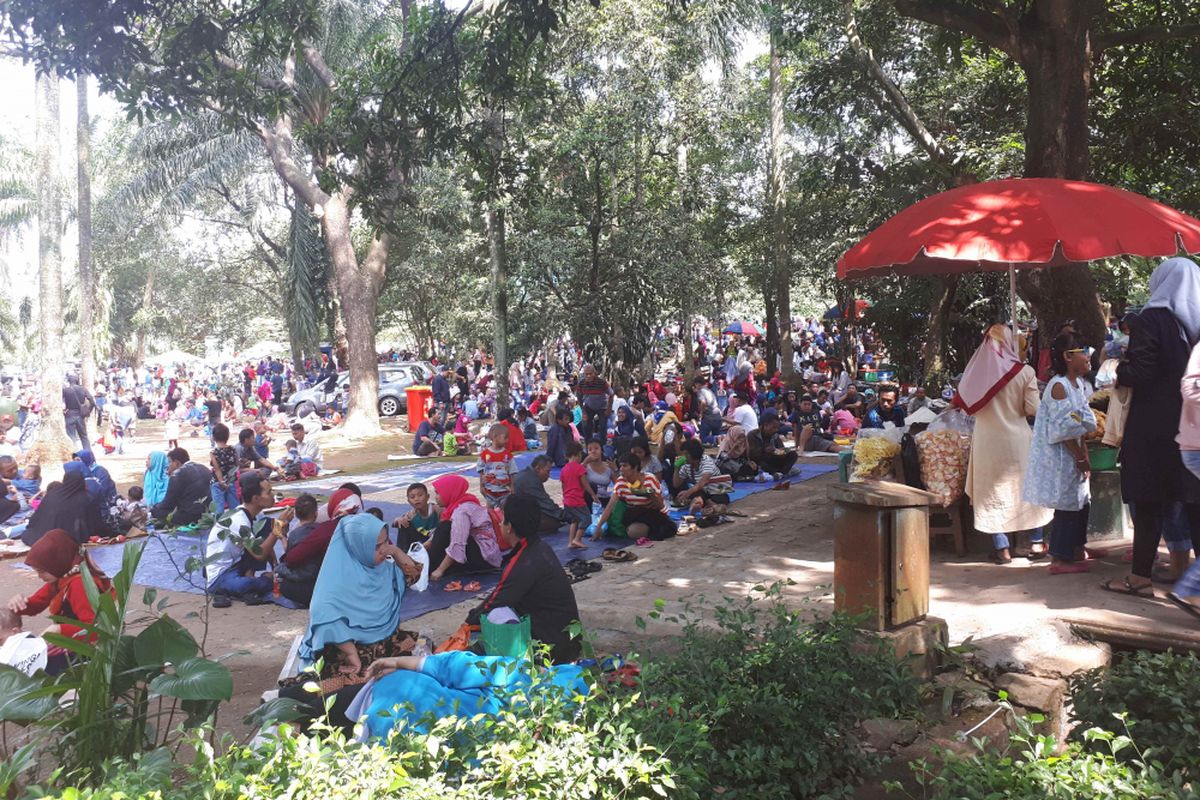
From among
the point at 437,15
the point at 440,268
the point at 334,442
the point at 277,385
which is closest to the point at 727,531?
the point at 437,15

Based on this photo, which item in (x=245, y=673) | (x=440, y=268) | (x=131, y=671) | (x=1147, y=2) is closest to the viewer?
(x=131, y=671)

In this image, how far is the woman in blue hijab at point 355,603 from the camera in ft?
16.2

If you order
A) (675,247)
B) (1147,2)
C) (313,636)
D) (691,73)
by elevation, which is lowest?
(313,636)

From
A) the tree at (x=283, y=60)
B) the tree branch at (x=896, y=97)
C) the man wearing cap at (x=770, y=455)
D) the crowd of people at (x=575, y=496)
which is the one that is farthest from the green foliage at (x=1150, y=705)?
the tree branch at (x=896, y=97)

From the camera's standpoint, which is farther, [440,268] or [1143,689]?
[440,268]

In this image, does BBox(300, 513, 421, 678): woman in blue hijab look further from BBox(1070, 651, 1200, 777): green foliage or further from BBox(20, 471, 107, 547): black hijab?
BBox(20, 471, 107, 547): black hijab

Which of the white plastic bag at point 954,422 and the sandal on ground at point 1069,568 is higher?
the white plastic bag at point 954,422

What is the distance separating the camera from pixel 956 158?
13.0 m

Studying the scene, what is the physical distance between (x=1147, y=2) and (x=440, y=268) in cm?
1907

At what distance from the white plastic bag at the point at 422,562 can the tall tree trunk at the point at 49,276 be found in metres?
10.5

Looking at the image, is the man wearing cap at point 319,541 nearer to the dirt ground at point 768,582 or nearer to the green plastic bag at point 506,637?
the dirt ground at point 768,582

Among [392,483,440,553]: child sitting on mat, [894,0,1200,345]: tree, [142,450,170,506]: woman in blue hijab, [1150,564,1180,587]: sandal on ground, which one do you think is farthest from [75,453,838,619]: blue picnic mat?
[1150,564,1180,587]: sandal on ground

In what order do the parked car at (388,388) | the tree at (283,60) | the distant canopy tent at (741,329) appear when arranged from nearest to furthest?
the tree at (283,60) < the parked car at (388,388) < the distant canopy tent at (741,329)

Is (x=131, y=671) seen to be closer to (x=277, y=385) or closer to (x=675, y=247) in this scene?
(x=675, y=247)
